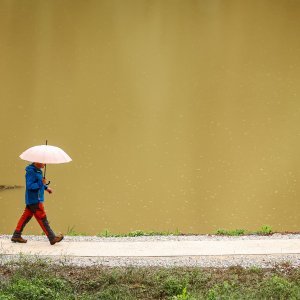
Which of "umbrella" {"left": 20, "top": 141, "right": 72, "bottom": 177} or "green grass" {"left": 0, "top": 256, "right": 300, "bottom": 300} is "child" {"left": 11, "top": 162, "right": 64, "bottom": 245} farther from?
"green grass" {"left": 0, "top": 256, "right": 300, "bottom": 300}

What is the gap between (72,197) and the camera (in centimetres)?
1484

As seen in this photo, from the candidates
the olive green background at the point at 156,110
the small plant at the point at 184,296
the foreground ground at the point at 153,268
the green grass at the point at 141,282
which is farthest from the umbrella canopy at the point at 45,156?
the olive green background at the point at 156,110

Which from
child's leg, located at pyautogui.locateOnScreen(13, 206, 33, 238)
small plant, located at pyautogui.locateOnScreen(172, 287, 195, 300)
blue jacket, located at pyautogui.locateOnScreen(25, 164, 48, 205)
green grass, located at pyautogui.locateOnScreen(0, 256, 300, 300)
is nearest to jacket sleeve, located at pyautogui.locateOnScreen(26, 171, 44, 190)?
blue jacket, located at pyautogui.locateOnScreen(25, 164, 48, 205)

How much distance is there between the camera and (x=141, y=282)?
29.6 ft

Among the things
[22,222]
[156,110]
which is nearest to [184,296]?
[22,222]

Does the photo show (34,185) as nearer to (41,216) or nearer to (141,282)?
(41,216)

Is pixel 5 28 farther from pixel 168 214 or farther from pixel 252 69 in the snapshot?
pixel 168 214

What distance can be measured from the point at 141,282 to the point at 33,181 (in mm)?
2209

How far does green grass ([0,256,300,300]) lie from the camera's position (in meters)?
8.55

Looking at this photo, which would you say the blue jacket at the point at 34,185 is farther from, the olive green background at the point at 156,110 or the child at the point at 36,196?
the olive green background at the point at 156,110

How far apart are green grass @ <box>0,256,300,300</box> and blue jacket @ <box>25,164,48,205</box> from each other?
38.6 inches

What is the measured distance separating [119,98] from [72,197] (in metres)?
7.19

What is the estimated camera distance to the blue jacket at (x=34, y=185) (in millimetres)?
10211

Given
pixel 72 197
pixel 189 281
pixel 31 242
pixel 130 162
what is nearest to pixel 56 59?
pixel 130 162
